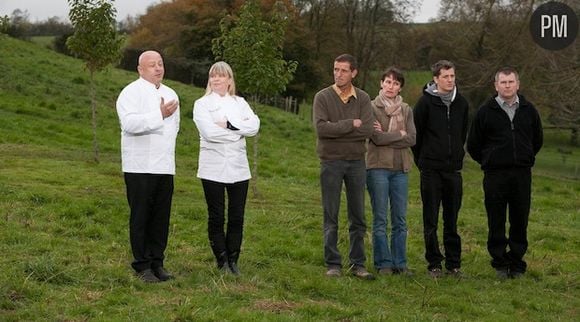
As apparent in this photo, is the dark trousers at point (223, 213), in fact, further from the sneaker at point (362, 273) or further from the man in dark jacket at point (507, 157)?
the man in dark jacket at point (507, 157)

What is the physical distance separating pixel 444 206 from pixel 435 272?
2.37ft

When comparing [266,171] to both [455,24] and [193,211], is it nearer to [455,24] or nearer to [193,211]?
[193,211]

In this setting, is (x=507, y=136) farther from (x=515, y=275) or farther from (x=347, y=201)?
(x=347, y=201)

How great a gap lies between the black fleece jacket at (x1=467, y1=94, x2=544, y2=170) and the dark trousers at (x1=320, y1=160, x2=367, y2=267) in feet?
5.07

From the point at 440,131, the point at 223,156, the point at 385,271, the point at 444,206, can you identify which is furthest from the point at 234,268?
the point at 440,131

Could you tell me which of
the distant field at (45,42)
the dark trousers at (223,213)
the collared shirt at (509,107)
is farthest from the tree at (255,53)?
the distant field at (45,42)

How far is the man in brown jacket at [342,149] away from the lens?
7.55 metres

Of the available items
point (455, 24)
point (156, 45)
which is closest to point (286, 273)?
point (455, 24)

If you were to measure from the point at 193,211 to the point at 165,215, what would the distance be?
12.4 feet

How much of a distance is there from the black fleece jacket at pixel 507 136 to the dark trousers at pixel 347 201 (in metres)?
1.55

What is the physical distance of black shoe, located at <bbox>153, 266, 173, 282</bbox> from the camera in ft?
22.7

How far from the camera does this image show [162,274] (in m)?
6.94

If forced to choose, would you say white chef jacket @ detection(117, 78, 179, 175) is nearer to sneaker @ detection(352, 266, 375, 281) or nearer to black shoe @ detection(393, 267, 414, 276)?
sneaker @ detection(352, 266, 375, 281)

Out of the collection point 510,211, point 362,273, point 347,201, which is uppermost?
point 347,201
